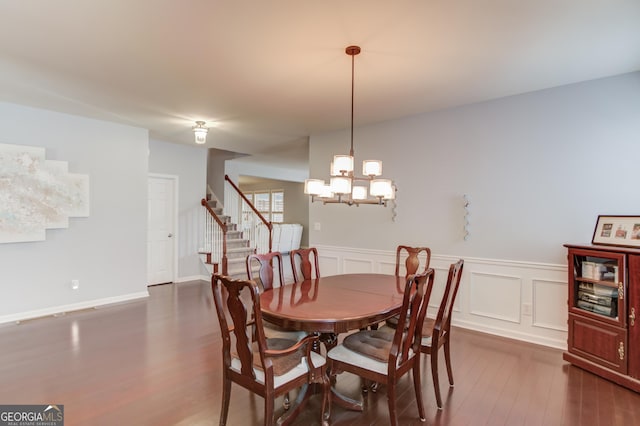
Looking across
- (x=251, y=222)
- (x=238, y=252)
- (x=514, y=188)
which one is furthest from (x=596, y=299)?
(x=251, y=222)

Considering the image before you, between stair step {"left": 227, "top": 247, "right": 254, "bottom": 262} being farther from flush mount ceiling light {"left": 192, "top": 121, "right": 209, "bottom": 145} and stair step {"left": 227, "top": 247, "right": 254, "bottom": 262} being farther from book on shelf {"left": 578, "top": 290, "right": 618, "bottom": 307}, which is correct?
book on shelf {"left": 578, "top": 290, "right": 618, "bottom": 307}

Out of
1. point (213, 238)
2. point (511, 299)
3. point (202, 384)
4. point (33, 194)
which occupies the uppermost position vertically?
point (33, 194)

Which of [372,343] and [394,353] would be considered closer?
[394,353]

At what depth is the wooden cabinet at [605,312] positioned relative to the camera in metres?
2.54

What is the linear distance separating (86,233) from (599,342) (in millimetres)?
5882

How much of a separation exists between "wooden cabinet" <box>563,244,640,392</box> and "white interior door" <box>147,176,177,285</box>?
610 cm

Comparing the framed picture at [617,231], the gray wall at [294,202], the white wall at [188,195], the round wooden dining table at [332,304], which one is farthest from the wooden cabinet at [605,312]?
the gray wall at [294,202]

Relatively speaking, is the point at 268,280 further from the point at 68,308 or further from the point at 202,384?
the point at 68,308

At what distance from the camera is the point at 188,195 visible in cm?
652

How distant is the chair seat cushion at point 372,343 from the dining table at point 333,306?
135 millimetres

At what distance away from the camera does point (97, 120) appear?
4.62 meters

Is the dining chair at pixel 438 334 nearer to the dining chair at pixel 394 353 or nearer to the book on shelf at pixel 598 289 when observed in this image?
the dining chair at pixel 394 353

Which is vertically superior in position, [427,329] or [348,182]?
[348,182]

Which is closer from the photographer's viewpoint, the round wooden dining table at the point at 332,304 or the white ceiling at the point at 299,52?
the round wooden dining table at the point at 332,304
